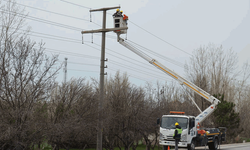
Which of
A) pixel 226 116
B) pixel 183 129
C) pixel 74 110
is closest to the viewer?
pixel 74 110

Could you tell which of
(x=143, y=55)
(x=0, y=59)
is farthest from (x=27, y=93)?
(x=143, y=55)

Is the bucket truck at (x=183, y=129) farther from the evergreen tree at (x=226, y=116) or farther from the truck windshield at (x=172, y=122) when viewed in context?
the evergreen tree at (x=226, y=116)

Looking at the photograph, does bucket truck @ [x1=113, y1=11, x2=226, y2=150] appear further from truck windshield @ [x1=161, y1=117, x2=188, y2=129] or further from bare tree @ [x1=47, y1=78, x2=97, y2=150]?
bare tree @ [x1=47, y1=78, x2=97, y2=150]

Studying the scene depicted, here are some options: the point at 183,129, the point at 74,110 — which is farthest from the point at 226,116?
the point at 74,110

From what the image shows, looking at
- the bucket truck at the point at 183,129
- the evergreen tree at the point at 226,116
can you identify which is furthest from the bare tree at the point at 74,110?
the evergreen tree at the point at 226,116

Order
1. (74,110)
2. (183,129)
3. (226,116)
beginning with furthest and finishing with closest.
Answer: (226,116)
(183,129)
(74,110)

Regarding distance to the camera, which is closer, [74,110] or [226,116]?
[74,110]

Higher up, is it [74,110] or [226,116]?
[74,110]

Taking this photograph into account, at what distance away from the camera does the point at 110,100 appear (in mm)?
20406

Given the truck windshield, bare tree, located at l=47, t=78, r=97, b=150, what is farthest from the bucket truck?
bare tree, located at l=47, t=78, r=97, b=150

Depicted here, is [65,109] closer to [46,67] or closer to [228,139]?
[46,67]

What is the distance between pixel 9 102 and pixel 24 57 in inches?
79.1

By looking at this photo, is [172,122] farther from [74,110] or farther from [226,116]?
[226,116]

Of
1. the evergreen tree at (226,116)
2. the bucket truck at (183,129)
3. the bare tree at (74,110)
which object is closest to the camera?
the bare tree at (74,110)
